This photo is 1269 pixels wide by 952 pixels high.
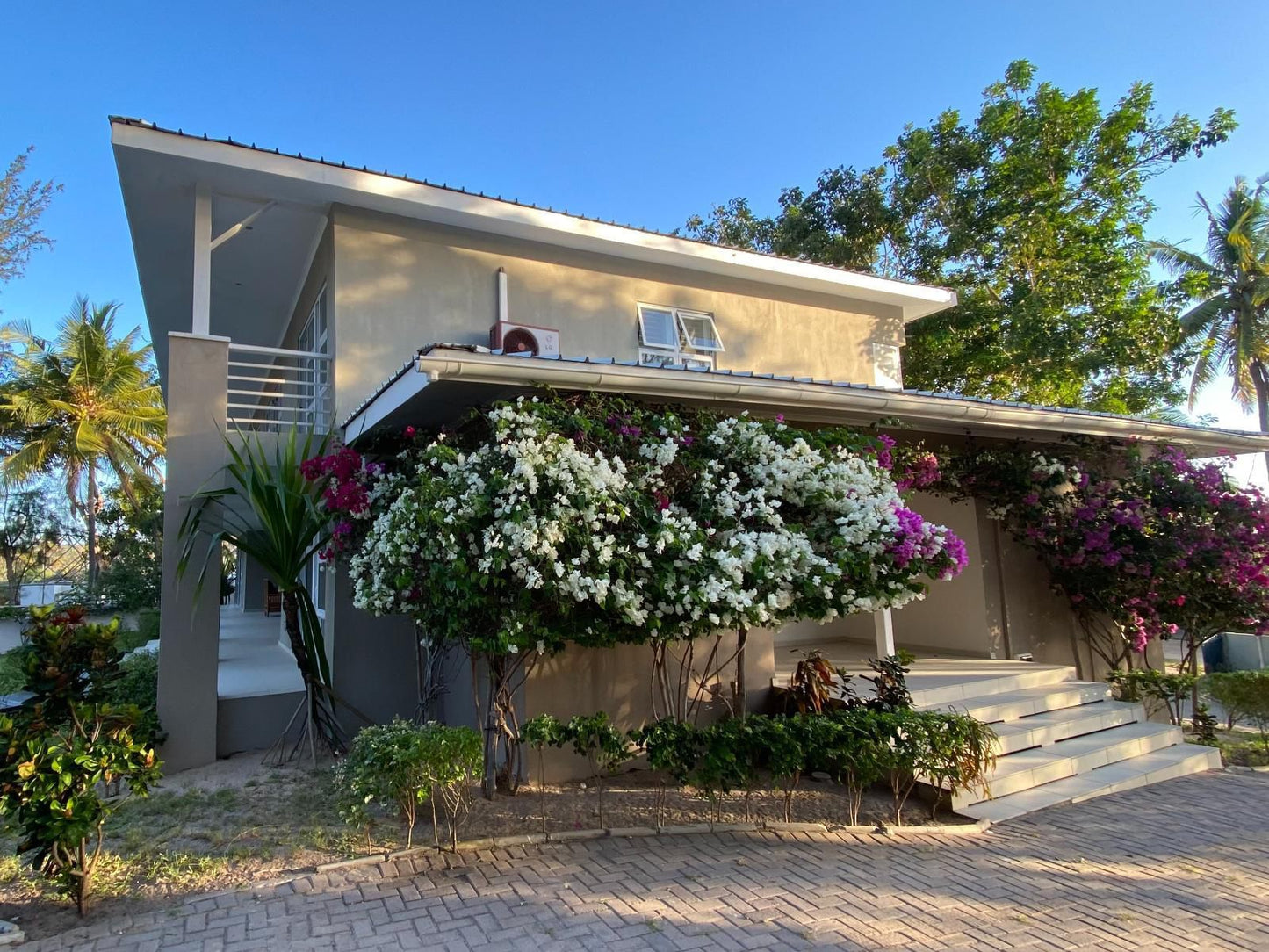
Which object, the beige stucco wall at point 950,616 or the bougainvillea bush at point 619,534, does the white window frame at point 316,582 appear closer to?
the bougainvillea bush at point 619,534

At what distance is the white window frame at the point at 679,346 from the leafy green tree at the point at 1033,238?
25.2 ft

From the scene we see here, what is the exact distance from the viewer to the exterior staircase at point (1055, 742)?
5.87 meters

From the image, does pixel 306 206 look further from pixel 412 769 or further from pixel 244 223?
pixel 412 769

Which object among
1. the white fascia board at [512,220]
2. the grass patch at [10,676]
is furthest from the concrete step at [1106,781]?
the grass patch at [10,676]

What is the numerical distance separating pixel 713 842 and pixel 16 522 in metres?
35.1

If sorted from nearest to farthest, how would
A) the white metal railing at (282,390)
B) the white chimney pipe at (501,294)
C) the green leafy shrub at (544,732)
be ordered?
the green leafy shrub at (544,732) → the white metal railing at (282,390) → the white chimney pipe at (501,294)

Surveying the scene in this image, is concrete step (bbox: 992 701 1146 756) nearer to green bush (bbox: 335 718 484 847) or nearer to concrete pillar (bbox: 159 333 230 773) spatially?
green bush (bbox: 335 718 484 847)

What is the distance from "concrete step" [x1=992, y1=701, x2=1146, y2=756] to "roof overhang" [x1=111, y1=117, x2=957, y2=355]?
6.38 metres

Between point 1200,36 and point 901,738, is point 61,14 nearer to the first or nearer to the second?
point 901,738

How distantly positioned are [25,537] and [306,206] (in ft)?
101

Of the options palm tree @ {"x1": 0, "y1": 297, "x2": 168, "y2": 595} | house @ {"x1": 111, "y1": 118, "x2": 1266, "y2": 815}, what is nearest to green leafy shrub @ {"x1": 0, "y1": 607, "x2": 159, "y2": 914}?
house @ {"x1": 111, "y1": 118, "x2": 1266, "y2": 815}

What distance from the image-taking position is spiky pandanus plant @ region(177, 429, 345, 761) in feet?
20.4

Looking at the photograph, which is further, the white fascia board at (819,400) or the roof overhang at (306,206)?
the roof overhang at (306,206)

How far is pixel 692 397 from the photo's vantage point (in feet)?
18.7
